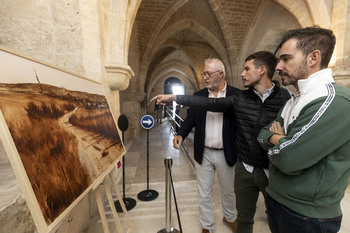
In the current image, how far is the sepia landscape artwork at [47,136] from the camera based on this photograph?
21.4 inches

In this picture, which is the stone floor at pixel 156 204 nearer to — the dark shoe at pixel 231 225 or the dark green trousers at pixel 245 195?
the dark shoe at pixel 231 225

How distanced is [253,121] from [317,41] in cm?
63

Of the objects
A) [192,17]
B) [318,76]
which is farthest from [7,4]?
[192,17]

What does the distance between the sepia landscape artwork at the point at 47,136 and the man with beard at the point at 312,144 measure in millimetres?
1045

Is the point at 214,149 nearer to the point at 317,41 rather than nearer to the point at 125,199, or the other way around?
the point at 317,41

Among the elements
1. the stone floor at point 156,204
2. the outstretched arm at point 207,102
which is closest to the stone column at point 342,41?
the stone floor at point 156,204

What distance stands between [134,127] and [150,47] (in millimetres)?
3458

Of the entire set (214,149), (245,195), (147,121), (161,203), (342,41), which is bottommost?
(161,203)

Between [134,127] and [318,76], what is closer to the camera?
[318,76]

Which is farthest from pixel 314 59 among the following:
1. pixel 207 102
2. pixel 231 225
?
pixel 231 225

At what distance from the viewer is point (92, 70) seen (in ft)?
5.80

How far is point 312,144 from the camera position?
0.68m

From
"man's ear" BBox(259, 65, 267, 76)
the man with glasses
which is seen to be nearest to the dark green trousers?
the man with glasses

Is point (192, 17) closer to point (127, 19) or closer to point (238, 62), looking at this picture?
point (238, 62)
